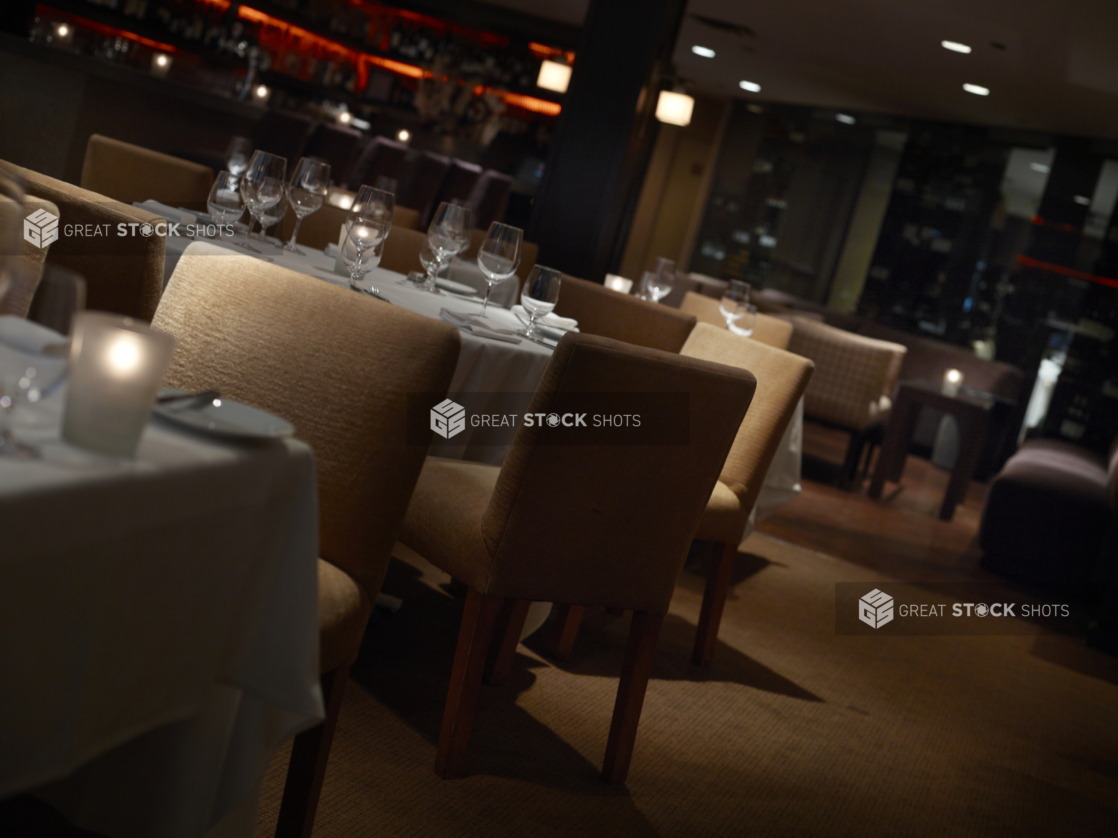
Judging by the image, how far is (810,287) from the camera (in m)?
10.6

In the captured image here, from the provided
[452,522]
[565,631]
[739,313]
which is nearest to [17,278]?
[452,522]

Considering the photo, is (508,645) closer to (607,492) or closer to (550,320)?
(607,492)

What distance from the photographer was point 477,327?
217cm

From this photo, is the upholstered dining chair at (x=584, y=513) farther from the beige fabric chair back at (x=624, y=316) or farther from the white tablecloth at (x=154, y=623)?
the beige fabric chair back at (x=624, y=316)

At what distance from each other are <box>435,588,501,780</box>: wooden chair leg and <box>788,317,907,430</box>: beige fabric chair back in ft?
13.8

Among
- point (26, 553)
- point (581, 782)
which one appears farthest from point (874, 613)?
point (26, 553)

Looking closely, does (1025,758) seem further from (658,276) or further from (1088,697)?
(658,276)

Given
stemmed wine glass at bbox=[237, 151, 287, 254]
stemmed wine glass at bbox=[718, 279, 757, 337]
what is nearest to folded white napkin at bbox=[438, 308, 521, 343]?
stemmed wine glass at bbox=[237, 151, 287, 254]

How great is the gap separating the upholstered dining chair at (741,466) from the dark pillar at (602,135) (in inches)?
81.4

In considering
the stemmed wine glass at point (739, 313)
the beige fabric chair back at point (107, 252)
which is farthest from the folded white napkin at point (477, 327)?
the stemmed wine glass at point (739, 313)

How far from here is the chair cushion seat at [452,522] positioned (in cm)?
177

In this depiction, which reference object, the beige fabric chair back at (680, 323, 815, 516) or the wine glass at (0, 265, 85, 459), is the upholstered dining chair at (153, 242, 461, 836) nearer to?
the wine glass at (0, 265, 85, 459)

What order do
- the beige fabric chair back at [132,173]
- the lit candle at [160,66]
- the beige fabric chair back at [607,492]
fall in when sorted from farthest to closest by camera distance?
the lit candle at [160,66], the beige fabric chair back at [132,173], the beige fabric chair back at [607,492]

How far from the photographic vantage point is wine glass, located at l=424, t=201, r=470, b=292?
2.49 metres
